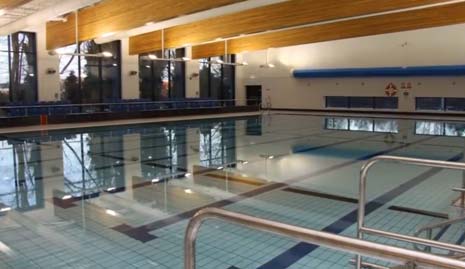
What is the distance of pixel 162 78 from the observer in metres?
20.2

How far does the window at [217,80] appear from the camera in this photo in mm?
22453

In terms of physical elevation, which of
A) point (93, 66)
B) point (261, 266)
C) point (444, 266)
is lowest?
point (261, 266)

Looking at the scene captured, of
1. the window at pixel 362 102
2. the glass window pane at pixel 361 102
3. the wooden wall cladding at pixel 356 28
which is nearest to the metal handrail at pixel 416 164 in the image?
the wooden wall cladding at pixel 356 28

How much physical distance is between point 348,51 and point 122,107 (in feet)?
36.7

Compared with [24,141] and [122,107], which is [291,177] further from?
[122,107]

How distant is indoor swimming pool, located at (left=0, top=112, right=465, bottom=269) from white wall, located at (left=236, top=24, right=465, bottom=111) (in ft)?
31.2

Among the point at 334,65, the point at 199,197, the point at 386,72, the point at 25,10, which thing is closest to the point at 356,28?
the point at 386,72

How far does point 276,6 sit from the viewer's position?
1097 cm

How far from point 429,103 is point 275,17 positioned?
37.8 feet

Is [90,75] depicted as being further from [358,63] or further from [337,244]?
[337,244]

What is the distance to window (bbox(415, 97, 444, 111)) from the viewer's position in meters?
19.2

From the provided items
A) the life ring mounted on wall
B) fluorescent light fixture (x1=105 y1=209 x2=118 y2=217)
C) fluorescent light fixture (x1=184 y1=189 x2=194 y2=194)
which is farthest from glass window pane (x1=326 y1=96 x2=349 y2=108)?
fluorescent light fixture (x1=105 y1=209 x2=118 y2=217)

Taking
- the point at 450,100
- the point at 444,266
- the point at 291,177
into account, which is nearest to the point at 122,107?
the point at 291,177

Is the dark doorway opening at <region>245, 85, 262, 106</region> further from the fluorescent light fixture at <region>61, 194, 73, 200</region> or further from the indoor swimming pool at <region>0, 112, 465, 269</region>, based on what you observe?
Result: the fluorescent light fixture at <region>61, 194, 73, 200</region>
